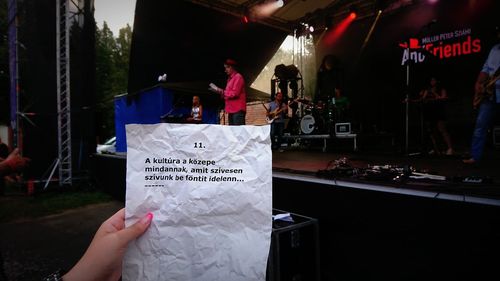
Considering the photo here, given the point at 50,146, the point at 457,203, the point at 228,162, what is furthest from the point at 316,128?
the point at 228,162

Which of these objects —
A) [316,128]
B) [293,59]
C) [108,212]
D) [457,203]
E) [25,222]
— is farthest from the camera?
[293,59]

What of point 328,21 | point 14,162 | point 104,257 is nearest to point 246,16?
point 328,21

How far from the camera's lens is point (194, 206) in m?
0.60

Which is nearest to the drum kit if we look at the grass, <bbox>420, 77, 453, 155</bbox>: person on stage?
<bbox>420, 77, 453, 155</bbox>: person on stage

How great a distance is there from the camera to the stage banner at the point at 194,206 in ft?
1.95

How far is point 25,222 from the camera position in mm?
4367

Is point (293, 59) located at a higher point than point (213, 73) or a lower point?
higher

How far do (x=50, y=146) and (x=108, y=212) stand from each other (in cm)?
267

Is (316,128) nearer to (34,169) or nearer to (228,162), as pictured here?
(34,169)

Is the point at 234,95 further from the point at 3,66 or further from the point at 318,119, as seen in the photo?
the point at 3,66

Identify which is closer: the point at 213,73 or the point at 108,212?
the point at 108,212

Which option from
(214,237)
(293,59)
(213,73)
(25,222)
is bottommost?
(25,222)

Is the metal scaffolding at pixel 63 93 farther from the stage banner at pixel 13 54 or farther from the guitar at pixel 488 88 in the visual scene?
the guitar at pixel 488 88

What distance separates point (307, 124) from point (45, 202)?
21.1ft
